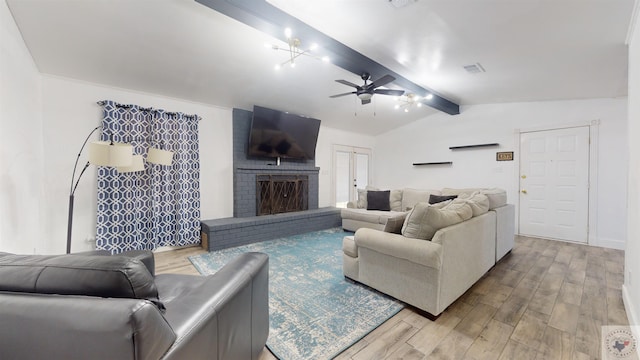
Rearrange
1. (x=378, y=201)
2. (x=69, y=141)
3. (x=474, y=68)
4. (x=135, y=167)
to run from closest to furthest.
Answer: (x=135, y=167), (x=69, y=141), (x=474, y=68), (x=378, y=201)

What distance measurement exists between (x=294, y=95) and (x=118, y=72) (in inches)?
97.0

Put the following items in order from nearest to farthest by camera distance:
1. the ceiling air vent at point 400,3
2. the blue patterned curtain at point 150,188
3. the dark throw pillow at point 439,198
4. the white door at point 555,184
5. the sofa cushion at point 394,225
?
1. the ceiling air vent at point 400,3
2. the sofa cushion at point 394,225
3. the blue patterned curtain at point 150,188
4. the white door at point 555,184
5. the dark throw pillow at point 439,198

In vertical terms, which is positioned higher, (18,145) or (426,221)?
(18,145)

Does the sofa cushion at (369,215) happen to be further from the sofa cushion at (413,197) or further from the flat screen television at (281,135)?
the flat screen television at (281,135)

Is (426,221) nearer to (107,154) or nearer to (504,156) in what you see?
(107,154)

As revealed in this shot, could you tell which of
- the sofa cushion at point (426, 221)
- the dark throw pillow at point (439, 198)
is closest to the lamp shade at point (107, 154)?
the sofa cushion at point (426, 221)

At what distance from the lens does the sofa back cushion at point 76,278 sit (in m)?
0.85

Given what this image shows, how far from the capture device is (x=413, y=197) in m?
5.30

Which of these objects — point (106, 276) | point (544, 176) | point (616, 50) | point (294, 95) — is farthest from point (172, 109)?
point (544, 176)

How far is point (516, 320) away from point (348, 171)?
5083mm

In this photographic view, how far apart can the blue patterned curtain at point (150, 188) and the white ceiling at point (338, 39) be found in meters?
0.47

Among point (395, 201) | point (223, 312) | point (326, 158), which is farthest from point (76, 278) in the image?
point (326, 158)

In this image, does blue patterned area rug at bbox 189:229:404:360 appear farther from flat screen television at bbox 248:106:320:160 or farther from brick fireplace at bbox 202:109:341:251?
flat screen television at bbox 248:106:320:160

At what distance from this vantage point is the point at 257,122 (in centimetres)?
457
